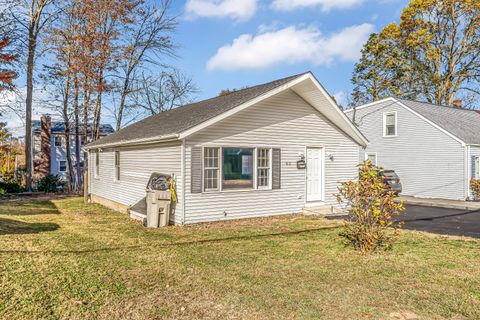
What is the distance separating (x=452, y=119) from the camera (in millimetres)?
19422

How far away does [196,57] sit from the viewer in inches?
772

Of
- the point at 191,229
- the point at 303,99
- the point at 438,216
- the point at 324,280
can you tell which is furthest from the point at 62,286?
the point at 438,216

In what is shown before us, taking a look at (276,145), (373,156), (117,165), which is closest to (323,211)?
(276,145)

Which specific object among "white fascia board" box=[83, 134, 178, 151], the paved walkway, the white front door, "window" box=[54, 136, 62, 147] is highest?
"window" box=[54, 136, 62, 147]

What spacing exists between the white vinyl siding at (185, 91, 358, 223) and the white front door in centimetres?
23

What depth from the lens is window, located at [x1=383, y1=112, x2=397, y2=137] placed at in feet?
63.4

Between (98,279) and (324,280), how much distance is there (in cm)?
320

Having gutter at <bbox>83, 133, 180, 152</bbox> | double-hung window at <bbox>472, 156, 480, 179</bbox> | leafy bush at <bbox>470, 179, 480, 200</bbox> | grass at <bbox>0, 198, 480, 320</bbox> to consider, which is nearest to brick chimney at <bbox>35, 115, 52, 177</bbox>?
gutter at <bbox>83, 133, 180, 152</bbox>

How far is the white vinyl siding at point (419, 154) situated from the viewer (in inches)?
648

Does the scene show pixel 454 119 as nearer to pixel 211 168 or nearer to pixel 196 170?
pixel 211 168

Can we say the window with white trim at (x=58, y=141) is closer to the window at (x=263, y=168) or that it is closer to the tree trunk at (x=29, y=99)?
the tree trunk at (x=29, y=99)

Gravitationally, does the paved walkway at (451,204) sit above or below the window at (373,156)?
below

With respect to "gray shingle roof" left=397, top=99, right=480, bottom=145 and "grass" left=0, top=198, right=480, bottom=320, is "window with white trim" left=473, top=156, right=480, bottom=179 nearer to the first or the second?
"gray shingle roof" left=397, top=99, right=480, bottom=145

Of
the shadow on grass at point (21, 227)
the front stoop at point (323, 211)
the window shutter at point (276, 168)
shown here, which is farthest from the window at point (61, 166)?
the front stoop at point (323, 211)
